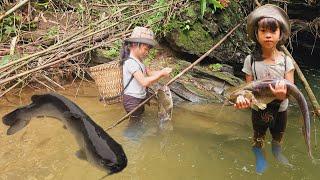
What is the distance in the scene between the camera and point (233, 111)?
628cm

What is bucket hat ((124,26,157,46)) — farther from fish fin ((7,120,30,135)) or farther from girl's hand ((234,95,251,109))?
fish fin ((7,120,30,135))

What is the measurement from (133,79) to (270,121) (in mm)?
1682

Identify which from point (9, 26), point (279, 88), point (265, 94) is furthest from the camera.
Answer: point (9, 26)

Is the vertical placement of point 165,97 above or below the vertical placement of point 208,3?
below

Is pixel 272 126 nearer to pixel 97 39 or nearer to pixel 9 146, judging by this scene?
pixel 9 146

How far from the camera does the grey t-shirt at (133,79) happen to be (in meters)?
5.05

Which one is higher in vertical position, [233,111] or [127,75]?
[127,75]

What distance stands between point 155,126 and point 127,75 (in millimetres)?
932

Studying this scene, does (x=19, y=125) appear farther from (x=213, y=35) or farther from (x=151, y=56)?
(x=213, y=35)

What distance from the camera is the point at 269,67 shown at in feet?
13.5

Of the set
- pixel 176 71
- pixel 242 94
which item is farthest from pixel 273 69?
pixel 176 71

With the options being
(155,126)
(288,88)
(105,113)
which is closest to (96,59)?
(105,113)

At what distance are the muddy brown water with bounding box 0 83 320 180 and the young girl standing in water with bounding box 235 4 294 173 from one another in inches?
14.1

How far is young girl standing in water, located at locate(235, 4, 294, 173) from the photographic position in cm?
394
